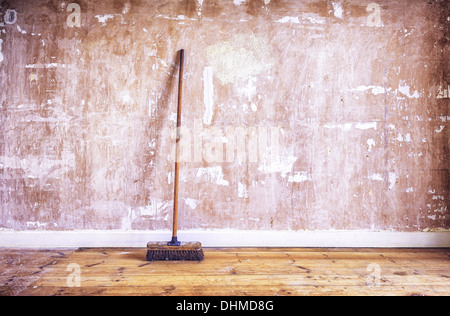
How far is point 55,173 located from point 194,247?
1183mm

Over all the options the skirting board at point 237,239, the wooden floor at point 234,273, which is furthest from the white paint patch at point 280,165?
the wooden floor at point 234,273

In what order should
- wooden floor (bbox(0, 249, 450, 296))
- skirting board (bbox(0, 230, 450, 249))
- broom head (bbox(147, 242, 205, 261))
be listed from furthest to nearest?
skirting board (bbox(0, 230, 450, 249))
broom head (bbox(147, 242, 205, 261))
wooden floor (bbox(0, 249, 450, 296))

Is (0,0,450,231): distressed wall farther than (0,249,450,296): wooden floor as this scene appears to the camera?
Yes

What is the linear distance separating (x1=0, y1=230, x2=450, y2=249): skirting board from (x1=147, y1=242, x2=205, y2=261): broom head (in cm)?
30

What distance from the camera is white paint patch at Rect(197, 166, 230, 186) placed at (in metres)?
2.29

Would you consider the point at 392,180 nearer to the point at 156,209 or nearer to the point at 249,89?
the point at 249,89

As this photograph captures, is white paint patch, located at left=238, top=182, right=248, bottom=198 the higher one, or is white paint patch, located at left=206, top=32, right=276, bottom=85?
white paint patch, located at left=206, top=32, right=276, bottom=85

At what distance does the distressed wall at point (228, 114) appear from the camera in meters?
2.26

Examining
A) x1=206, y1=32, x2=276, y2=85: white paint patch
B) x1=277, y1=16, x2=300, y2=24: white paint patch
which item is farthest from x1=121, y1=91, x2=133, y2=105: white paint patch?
x1=277, y1=16, x2=300, y2=24: white paint patch

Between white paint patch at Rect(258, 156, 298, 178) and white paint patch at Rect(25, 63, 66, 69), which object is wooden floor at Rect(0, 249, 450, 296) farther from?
white paint patch at Rect(25, 63, 66, 69)

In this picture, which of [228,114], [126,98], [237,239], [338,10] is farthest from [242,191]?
[338,10]
